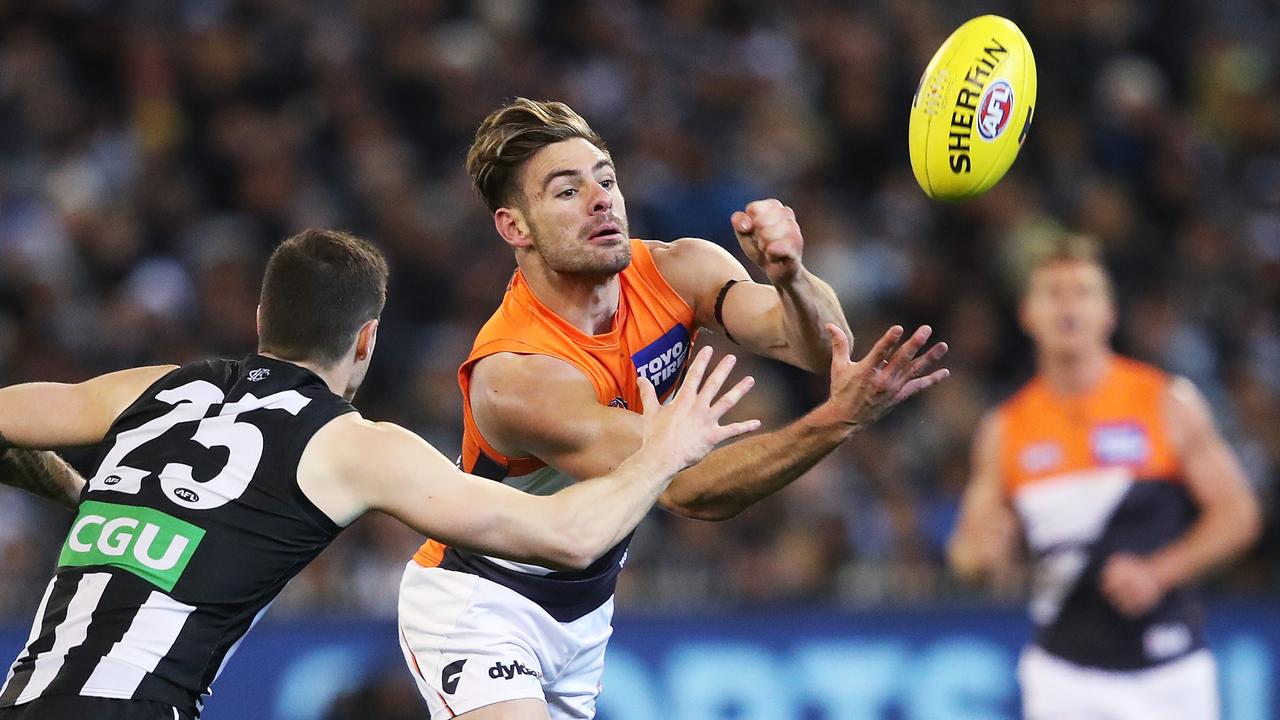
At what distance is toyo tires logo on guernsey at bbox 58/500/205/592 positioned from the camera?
4039mm

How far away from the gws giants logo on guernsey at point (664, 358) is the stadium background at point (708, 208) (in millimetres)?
3054

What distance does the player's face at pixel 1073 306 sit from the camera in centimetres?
732

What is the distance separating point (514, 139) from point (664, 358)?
869mm

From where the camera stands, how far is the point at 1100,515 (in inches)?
282

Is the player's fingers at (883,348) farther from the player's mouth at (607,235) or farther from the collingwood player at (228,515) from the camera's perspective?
the player's mouth at (607,235)

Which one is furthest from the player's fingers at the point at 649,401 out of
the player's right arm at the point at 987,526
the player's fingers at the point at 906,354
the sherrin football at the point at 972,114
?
the player's right arm at the point at 987,526

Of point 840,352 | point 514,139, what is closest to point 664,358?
point 514,139

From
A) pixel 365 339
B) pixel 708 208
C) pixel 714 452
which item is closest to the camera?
pixel 365 339

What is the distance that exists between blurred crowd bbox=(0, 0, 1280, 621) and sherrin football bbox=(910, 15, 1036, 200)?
400cm

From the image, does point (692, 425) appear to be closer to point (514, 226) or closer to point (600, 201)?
point (600, 201)

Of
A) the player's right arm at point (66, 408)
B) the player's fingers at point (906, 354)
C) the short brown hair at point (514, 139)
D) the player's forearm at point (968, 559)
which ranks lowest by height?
the player's right arm at point (66, 408)

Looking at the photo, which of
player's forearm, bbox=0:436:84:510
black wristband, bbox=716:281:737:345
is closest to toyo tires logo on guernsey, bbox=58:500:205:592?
player's forearm, bbox=0:436:84:510

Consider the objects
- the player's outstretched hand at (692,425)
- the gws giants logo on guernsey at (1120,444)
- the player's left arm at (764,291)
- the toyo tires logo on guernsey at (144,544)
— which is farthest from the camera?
the gws giants logo on guernsey at (1120,444)

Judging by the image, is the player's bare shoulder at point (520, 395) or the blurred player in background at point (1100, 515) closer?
the player's bare shoulder at point (520, 395)
